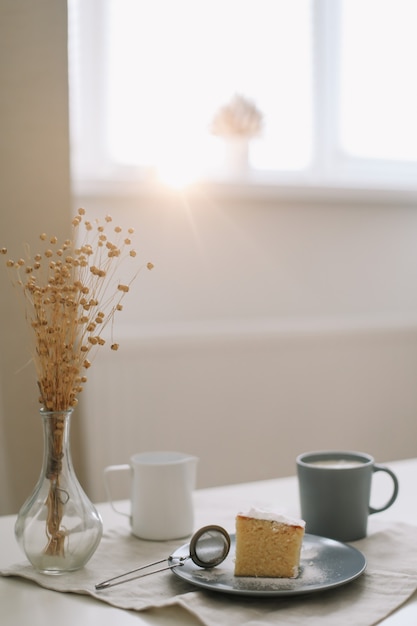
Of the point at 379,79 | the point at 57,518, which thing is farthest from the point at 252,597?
the point at 379,79

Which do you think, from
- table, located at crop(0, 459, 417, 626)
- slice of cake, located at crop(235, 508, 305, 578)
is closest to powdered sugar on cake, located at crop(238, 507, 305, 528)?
slice of cake, located at crop(235, 508, 305, 578)

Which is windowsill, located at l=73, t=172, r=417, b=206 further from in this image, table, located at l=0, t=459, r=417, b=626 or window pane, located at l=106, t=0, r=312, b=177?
table, located at l=0, t=459, r=417, b=626

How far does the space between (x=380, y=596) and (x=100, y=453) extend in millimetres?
1315

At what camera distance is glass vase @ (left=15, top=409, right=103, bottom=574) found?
2.69 feet

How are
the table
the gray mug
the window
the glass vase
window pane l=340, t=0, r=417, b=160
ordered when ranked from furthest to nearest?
window pane l=340, t=0, r=417, b=160 → the window → the gray mug → the glass vase → the table

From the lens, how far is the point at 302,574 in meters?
0.78

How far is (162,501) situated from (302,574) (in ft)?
0.73

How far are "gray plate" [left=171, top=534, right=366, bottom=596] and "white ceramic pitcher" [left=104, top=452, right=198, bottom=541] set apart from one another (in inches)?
3.6

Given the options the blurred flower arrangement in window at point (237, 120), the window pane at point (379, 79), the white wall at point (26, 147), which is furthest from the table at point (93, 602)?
the window pane at point (379, 79)

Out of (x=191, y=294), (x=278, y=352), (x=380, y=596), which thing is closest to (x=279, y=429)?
(x=278, y=352)

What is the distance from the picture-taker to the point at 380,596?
2.46ft

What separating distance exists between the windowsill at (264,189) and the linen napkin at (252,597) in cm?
121

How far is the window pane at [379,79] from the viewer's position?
2.54 meters

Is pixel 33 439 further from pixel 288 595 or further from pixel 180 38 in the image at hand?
pixel 180 38
